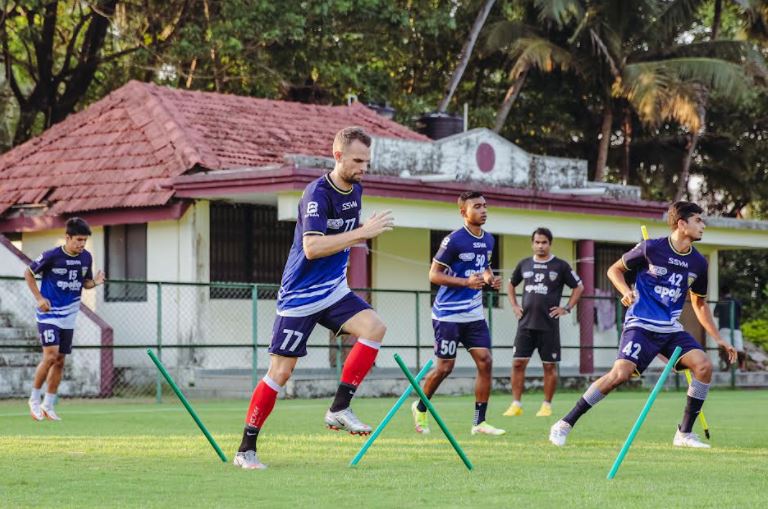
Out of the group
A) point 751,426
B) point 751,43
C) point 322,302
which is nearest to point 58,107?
point 751,43

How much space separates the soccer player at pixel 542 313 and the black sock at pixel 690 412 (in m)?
5.02

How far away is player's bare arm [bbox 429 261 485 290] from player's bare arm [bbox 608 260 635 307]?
1.56m

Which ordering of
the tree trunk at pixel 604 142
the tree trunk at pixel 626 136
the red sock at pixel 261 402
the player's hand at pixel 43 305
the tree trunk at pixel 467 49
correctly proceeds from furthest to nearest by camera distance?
the tree trunk at pixel 626 136, the tree trunk at pixel 604 142, the tree trunk at pixel 467 49, the player's hand at pixel 43 305, the red sock at pixel 261 402

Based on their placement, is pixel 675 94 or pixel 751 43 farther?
pixel 751 43

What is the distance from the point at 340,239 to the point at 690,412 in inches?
159

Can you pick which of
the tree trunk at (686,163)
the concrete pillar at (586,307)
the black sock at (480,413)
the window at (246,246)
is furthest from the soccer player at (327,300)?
the tree trunk at (686,163)

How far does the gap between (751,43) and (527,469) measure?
3261 centimetres

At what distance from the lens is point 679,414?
1753cm

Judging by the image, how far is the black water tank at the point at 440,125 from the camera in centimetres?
2962

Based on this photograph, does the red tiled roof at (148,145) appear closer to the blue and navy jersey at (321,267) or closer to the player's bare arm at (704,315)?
the player's bare arm at (704,315)

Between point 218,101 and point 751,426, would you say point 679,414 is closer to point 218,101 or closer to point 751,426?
point 751,426

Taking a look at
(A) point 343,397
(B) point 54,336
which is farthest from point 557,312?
(A) point 343,397

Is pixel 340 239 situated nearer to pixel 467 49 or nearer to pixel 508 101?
pixel 467 49

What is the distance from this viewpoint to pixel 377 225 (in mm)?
8938
